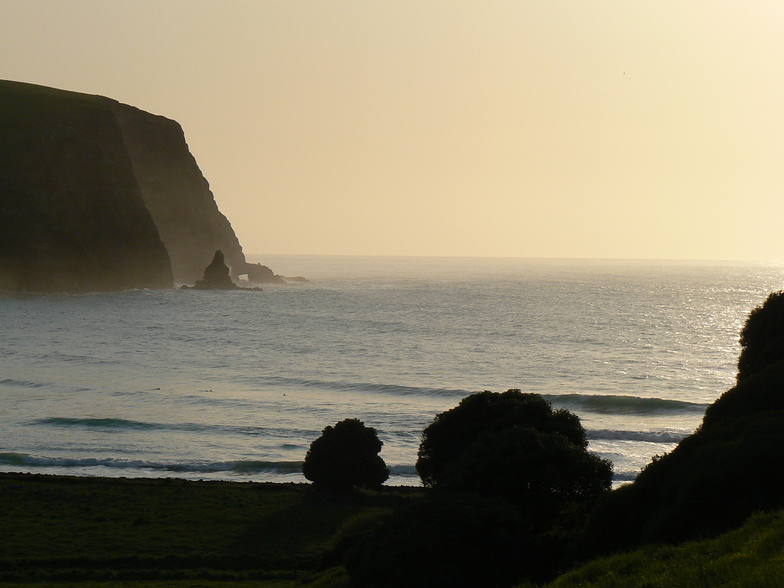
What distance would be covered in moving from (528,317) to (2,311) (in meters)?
74.8

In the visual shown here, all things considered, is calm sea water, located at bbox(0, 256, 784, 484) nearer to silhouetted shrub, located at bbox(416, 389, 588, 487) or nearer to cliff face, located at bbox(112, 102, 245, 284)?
silhouetted shrub, located at bbox(416, 389, 588, 487)

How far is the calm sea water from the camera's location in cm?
3953

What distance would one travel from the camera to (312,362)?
71812mm

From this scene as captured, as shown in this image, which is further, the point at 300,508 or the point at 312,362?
the point at 312,362

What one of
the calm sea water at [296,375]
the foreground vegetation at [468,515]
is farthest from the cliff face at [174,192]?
the foreground vegetation at [468,515]

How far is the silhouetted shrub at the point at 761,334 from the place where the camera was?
26.0m

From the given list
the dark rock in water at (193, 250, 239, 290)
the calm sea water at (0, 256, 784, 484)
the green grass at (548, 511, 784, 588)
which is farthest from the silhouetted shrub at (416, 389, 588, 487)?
A: the dark rock in water at (193, 250, 239, 290)

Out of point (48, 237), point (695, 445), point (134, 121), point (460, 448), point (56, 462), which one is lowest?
point (56, 462)

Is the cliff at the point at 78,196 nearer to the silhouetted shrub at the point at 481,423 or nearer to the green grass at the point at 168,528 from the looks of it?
the green grass at the point at 168,528

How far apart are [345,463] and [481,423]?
713 centimetres

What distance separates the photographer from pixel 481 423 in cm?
2511

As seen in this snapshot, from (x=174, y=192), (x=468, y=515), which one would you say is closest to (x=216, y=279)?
(x=174, y=192)

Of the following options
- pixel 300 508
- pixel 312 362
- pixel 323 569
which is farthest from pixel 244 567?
pixel 312 362

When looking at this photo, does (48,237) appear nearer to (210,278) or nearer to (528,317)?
(210,278)
